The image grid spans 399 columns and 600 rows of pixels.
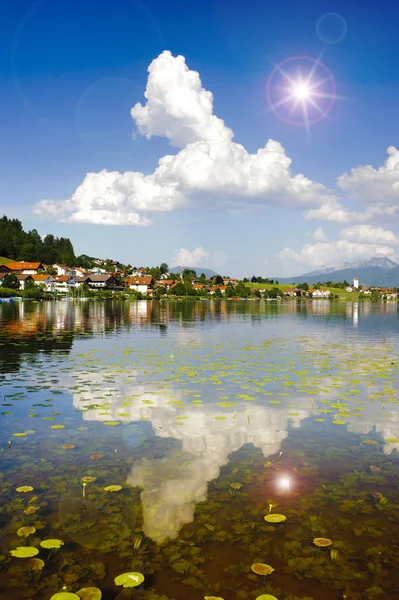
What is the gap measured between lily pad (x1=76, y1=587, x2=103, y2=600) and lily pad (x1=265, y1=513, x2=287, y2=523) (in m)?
2.93

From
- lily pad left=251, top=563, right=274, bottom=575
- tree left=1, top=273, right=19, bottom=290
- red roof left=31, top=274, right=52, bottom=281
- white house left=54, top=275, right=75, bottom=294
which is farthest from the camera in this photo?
white house left=54, top=275, right=75, bottom=294

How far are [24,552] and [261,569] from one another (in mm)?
3328

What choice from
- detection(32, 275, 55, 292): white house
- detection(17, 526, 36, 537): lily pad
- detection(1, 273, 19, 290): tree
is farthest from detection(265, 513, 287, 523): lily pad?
detection(32, 275, 55, 292): white house

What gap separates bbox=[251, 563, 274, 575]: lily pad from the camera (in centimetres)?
580

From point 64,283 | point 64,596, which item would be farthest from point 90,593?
point 64,283

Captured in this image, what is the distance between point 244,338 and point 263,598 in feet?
100.0

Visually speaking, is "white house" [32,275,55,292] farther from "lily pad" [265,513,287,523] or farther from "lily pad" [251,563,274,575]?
"lily pad" [251,563,274,575]

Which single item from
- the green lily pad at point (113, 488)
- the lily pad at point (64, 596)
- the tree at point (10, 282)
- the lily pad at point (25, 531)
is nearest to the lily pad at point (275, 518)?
the green lily pad at point (113, 488)

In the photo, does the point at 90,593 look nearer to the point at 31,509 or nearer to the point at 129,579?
the point at 129,579

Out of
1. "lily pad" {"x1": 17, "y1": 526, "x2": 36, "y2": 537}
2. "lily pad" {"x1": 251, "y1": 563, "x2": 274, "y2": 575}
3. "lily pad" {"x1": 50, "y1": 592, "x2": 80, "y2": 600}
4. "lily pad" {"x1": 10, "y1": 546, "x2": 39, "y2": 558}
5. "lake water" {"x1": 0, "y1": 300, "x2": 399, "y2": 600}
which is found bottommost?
"lake water" {"x1": 0, "y1": 300, "x2": 399, "y2": 600}

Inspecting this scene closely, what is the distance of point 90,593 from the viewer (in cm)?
538

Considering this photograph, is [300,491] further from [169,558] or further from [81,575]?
[81,575]

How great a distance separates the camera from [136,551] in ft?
20.6

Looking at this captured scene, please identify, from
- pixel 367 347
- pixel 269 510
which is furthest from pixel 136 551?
pixel 367 347
